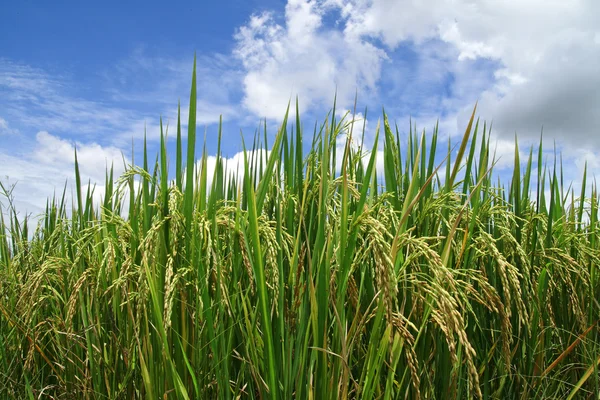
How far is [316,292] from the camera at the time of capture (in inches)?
74.7

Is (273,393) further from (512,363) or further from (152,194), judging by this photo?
(512,363)

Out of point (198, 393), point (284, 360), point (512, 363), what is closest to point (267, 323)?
point (284, 360)

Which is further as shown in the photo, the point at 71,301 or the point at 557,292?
the point at 557,292

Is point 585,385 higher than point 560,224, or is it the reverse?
point 560,224

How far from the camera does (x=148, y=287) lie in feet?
6.49

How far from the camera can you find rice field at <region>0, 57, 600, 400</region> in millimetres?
1843

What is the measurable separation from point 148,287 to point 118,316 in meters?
0.63

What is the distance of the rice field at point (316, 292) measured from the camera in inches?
72.6

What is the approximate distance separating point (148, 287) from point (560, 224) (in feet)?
8.36

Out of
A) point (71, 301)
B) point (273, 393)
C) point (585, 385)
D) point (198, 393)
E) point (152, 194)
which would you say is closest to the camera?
point (273, 393)

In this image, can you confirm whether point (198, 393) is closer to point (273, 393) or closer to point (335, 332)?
point (273, 393)

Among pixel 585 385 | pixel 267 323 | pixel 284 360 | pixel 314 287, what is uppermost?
pixel 314 287

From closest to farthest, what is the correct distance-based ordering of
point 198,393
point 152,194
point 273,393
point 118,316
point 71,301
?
point 273,393
point 198,393
point 71,301
point 118,316
point 152,194

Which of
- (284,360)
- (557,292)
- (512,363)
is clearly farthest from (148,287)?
(557,292)
